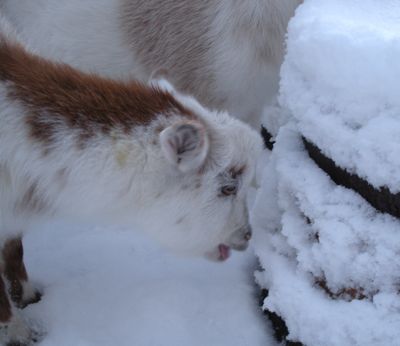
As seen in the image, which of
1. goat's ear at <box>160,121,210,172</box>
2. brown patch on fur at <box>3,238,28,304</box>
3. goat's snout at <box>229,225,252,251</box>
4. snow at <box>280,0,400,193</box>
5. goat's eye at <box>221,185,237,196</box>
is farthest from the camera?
brown patch on fur at <box>3,238,28,304</box>

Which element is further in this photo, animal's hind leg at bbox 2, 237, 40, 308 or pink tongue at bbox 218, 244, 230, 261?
animal's hind leg at bbox 2, 237, 40, 308

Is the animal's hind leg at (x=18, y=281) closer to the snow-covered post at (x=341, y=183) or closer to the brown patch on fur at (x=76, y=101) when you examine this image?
the brown patch on fur at (x=76, y=101)

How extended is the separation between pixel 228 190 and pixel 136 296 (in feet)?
2.80

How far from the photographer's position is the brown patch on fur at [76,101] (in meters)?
2.48

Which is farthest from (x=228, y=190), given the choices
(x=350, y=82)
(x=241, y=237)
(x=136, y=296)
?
(x=136, y=296)

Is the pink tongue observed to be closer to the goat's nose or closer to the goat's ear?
the goat's nose

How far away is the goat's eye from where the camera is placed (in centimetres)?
266

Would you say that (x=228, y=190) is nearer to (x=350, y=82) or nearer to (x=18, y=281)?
(x=350, y=82)

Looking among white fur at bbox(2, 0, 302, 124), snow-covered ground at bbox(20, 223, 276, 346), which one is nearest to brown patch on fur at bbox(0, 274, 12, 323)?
snow-covered ground at bbox(20, 223, 276, 346)

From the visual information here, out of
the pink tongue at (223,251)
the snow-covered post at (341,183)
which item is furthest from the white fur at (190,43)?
the pink tongue at (223,251)

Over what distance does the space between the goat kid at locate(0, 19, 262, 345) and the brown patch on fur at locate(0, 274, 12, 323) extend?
13.7 inches

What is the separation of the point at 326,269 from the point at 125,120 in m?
1.08

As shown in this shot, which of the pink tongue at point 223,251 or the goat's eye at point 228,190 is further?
the pink tongue at point 223,251

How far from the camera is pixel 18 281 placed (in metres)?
3.20
